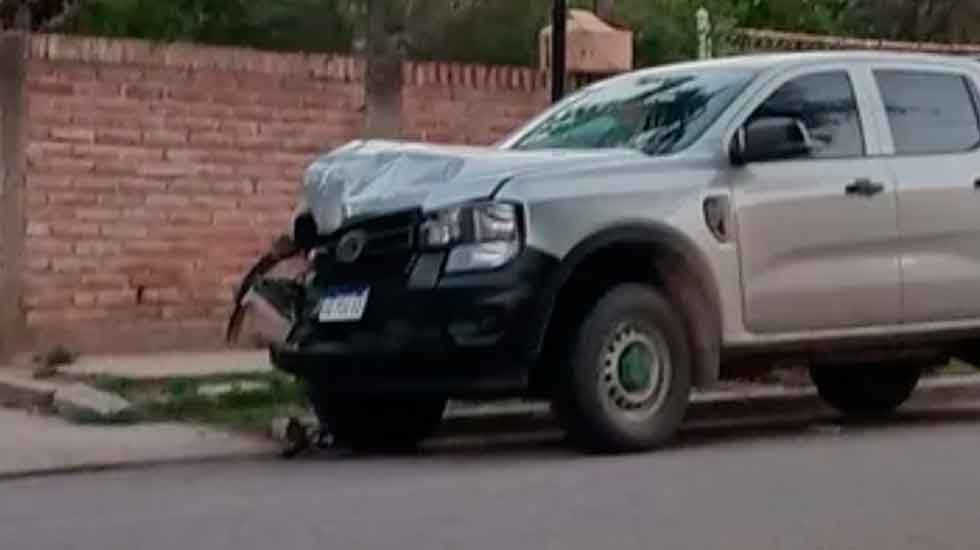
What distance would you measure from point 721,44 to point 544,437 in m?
6.90

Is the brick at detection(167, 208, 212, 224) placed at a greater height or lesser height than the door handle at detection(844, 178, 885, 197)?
lesser

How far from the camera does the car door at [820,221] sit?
37.8ft

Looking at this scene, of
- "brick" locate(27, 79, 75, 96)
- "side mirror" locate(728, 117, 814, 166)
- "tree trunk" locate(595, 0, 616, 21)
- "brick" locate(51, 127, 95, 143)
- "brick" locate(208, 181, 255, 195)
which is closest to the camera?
"side mirror" locate(728, 117, 814, 166)

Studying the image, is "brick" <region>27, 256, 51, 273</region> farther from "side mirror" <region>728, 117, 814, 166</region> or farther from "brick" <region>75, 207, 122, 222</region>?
"side mirror" <region>728, 117, 814, 166</region>

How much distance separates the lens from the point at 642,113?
1207cm

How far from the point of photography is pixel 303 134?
15.4 meters

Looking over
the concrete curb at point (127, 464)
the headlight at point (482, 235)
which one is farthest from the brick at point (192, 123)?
the headlight at point (482, 235)

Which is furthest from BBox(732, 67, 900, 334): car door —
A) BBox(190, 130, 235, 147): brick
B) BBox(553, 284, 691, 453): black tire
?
BBox(190, 130, 235, 147): brick

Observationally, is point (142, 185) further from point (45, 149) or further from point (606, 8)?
point (606, 8)

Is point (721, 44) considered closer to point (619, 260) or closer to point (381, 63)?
point (381, 63)

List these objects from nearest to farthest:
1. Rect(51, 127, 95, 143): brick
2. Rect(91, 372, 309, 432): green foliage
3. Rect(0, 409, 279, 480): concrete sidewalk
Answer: Rect(0, 409, 279, 480): concrete sidewalk
Rect(91, 372, 309, 432): green foliage
Rect(51, 127, 95, 143): brick

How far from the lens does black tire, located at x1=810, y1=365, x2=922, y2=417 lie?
13266mm

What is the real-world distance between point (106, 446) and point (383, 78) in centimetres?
424

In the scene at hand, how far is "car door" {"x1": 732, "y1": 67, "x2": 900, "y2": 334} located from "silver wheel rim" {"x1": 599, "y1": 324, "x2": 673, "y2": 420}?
0.56 metres
